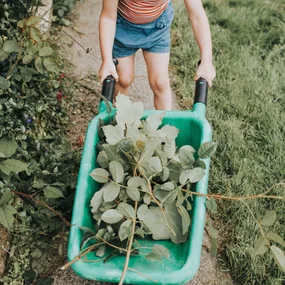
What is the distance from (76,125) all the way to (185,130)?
104 centimetres

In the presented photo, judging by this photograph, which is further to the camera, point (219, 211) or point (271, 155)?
point (271, 155)

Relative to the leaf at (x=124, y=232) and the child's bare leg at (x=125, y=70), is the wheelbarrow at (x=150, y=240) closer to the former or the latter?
the leaf at (x=124, y=232)

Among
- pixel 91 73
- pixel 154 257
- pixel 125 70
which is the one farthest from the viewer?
pixel 91 73

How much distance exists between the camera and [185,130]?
5.48ft

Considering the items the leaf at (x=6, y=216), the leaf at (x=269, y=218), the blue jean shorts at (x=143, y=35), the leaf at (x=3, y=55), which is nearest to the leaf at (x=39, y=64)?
the leaf at (x=3, y=55)

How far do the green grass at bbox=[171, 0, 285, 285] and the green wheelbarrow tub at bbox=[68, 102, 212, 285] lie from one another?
0.24m

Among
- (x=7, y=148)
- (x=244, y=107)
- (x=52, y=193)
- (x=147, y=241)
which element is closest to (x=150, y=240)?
(x=147, y=241)

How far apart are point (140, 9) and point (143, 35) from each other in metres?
0.14

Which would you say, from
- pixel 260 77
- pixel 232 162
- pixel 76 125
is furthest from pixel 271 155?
pixel 76 125

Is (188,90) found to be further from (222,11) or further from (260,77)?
(222,11)

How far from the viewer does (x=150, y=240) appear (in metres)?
1.52

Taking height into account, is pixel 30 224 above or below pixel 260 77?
below

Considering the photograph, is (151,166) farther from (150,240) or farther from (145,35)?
(145,35)

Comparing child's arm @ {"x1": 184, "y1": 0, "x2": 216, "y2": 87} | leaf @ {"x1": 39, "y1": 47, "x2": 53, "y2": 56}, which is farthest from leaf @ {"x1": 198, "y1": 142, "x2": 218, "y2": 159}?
leaf @ {"x1": 39, "y1": 47, "x2": 53, "y2": 56}
